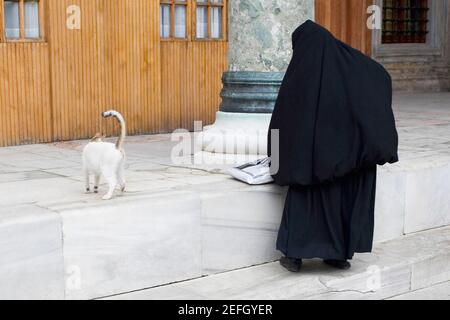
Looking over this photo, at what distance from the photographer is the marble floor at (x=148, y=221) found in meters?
4.55

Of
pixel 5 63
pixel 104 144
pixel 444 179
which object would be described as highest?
pixel 5 63

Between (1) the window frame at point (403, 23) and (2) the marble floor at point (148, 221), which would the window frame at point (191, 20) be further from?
(1) the window frame at point (403, 23)

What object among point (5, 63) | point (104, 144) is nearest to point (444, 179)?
point (104, 144)

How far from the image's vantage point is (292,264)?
5.43m

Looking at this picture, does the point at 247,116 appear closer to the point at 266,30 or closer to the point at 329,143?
the point at 266,30

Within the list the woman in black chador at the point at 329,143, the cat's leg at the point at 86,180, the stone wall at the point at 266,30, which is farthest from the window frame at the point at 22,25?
the woman in black chador at the point at 329,143

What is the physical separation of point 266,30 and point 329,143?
184 centimetres

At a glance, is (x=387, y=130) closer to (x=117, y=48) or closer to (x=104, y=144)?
(x=104, y=144)

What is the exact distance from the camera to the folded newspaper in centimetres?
556

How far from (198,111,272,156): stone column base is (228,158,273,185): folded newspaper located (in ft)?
2.29

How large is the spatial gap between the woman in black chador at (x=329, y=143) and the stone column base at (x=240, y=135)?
46.1 inches

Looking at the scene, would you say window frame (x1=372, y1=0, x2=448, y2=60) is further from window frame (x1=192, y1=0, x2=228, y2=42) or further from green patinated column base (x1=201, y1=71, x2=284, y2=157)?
green patinated column base (x1=201, y1=71, x2=284, y2=157)

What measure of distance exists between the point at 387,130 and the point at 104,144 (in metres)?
1.79

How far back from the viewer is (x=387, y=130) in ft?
16.8
